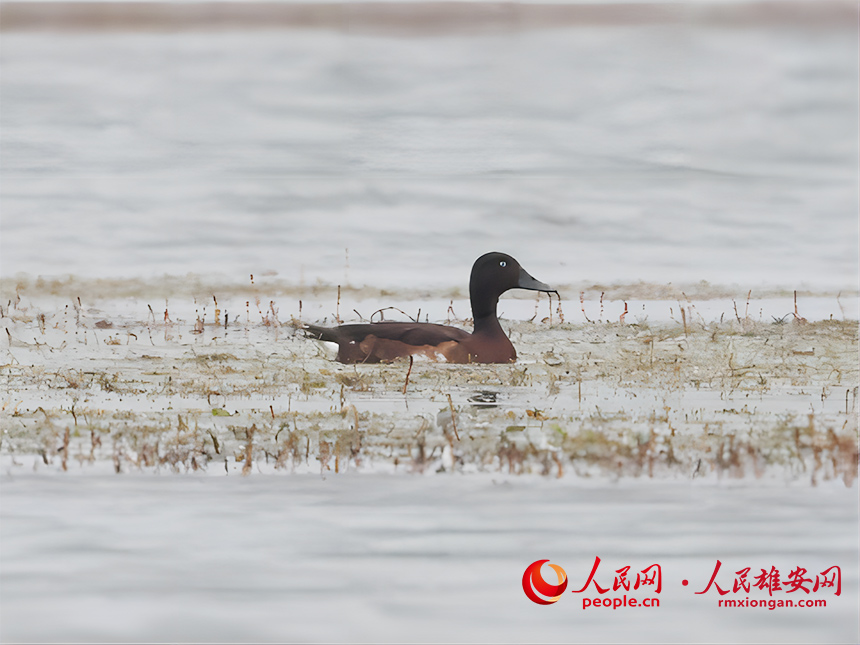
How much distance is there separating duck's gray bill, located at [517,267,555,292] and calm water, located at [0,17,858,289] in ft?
0.11

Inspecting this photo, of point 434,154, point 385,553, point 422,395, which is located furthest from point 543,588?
point 434,154

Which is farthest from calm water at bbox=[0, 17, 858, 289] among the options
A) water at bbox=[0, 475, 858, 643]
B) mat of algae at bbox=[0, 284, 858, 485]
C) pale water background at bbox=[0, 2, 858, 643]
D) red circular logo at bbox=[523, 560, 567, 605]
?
red circular logo at bbox=[523, 560, 567, 605]

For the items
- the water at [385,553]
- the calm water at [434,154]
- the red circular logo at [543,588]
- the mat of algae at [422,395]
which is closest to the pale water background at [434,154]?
the calm water at [434,154]

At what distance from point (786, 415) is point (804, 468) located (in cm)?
31

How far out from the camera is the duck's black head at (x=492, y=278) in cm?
317

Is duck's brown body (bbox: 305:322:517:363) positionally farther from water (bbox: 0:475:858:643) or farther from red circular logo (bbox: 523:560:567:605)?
red circular logo (bbox: 523:560:567:605)

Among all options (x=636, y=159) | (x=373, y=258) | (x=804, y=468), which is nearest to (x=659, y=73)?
(x=636, y=159)

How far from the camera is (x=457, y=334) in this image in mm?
3383

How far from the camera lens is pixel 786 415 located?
2.75 m

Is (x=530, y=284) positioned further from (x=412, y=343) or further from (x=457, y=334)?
(x=412, y=343)

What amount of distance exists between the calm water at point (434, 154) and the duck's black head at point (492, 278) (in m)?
0.06

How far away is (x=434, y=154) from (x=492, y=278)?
0.55 meters

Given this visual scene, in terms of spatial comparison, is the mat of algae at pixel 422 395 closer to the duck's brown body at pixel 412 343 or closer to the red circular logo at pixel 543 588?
the duck's brown body at pixel 412 343

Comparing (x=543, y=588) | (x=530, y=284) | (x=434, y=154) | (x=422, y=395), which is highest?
(x=434, y=154)
